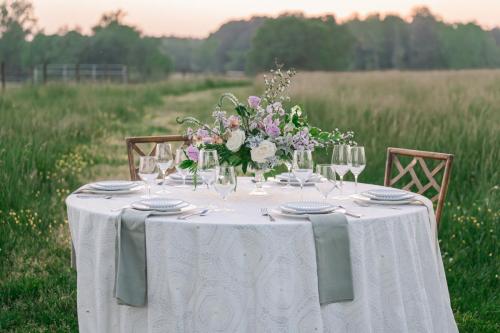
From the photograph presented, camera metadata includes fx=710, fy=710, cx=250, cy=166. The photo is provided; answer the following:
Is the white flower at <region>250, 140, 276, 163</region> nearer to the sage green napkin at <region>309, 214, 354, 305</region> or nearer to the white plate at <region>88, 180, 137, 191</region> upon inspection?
the sage green napkin at <region>309, 214, 354, 305</region>

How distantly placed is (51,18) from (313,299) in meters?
17.0

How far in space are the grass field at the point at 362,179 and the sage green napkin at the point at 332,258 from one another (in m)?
1.95

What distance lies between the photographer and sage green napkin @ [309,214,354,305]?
2859 millimetres

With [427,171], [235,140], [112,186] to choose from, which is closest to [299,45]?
[427,171]

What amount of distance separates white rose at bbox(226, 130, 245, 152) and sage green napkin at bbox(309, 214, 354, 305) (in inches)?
24.3

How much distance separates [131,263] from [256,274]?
1.75 feet

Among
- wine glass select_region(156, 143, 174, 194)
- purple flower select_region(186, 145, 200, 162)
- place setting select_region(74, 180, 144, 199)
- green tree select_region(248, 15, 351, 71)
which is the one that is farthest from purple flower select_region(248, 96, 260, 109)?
green tree select_region(248, 15, 351, 71)

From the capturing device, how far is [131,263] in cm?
297

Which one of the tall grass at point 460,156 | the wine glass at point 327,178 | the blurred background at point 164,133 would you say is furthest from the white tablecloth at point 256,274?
the tall grass at point 460,156

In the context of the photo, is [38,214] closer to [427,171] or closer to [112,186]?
[112,186]

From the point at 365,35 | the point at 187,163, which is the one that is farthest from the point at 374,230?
the point at 365,35

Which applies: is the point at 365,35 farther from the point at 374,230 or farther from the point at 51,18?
the point at 374,230

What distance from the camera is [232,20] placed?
7506 centimetres

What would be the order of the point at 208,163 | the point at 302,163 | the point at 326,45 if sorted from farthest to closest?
the point at 326,45, the point at 302,163, the point at 208,163
